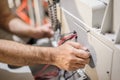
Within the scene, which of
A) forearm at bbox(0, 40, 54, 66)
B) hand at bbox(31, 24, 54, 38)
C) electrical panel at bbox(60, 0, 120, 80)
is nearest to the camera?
electrical panel at bbox(60, 0, 120, 80)

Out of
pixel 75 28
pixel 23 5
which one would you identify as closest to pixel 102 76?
pixel 75 28

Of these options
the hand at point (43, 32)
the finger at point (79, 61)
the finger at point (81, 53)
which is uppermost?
the finger at point (81, 53)

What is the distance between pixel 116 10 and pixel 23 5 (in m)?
1.80

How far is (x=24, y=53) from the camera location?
2.37ft

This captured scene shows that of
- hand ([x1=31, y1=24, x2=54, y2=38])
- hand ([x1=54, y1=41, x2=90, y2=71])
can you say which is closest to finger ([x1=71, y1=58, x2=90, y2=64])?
hand ([x1=54, y1=41, x2=90, y2=71])

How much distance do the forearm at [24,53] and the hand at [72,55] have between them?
0.03 meters

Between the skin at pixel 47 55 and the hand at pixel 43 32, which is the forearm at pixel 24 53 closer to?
the skin at pixel 47 55

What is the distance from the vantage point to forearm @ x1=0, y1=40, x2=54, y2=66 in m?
0.72

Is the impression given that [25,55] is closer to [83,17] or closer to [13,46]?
[13,46]

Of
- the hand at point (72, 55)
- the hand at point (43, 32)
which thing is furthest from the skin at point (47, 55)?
the hand at point (43, 32)

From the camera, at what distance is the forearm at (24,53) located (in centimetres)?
72

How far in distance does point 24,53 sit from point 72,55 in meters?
0.18

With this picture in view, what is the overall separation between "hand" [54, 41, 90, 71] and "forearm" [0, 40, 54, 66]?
3 centimetres

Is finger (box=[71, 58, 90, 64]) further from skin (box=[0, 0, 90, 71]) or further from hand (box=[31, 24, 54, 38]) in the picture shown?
hand (box=[31, 24, 54, 38])
